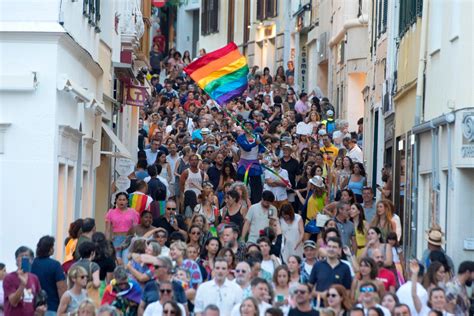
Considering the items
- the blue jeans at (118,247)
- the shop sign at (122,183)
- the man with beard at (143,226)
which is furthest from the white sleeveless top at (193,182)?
the man with beard at (143,226)

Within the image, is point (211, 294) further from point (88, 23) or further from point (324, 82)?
point (324, 82)

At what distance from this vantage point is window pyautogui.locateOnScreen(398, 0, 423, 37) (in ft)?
94.8

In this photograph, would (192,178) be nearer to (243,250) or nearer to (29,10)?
(29,10)

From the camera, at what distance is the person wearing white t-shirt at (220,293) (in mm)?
18828

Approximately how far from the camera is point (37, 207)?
75.9 feet

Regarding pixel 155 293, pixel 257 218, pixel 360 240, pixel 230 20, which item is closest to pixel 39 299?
pixel 155 293

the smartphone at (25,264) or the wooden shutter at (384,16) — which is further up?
the wooden shutter at (384,16)

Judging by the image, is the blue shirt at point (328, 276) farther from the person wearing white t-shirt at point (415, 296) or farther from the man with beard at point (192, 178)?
the man with beard at point (192, 178)

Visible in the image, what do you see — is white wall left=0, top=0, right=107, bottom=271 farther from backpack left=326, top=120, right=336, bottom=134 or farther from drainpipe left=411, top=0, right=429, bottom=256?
backpack left=326, top=120, right=336, bottom=134

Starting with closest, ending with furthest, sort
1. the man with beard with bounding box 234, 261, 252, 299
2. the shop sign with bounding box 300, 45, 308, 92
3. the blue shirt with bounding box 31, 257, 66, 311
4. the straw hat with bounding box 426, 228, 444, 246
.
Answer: the blue shirt with bounding box 31, 257, 66, 311 < the man with beard with bounding box 234, 261, 252, 299 < the straw hat with bounding box 426, 228, 444, 246 < the shop sign with bounding box 300, 45, 308, 92

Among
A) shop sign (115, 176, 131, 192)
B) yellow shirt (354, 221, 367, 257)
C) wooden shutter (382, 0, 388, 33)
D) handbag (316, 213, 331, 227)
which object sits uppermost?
wooden shutter (382, 0, 388, 33)

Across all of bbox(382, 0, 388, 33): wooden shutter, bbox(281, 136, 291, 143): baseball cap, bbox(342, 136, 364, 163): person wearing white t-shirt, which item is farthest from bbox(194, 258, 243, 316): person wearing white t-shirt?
bbox(382, 0, 388, 33): wooden shutter

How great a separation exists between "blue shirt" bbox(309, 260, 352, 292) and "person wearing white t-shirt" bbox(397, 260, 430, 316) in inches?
39.5

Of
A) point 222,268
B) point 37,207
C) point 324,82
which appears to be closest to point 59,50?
point 37,207
